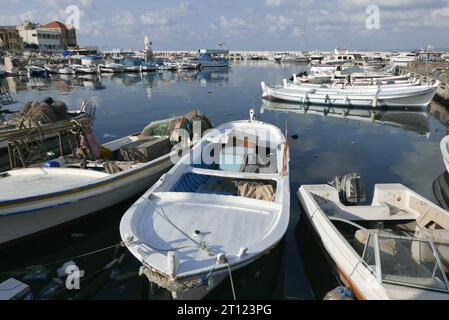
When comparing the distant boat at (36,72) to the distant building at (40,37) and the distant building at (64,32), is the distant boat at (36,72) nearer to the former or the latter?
the distant building at (40,37)

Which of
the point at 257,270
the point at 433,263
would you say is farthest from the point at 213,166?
the point at 433,263

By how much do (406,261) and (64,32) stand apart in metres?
165

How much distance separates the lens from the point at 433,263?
6.61m

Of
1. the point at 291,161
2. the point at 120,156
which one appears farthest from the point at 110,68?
the point at 291,161

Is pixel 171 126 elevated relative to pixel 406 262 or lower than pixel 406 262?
elevated

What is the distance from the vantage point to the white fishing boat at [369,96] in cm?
3269

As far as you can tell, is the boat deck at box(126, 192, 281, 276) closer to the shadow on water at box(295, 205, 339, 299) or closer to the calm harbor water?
the calm harbor water

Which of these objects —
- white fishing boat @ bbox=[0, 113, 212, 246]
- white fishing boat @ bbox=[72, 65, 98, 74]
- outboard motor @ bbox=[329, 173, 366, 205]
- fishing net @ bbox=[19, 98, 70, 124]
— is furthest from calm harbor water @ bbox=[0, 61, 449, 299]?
white fishing boat @ bbox=[72, 65, 98, 74]

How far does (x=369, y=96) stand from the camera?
111 feet

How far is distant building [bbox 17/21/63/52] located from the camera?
12719 cm

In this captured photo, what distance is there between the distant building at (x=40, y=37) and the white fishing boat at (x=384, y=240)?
143 metres

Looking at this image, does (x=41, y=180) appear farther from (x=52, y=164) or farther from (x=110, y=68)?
(x=110, y=68)

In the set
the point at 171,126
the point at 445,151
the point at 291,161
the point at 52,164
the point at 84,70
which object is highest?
the point at 84,70

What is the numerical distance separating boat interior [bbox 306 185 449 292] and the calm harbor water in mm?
1291
